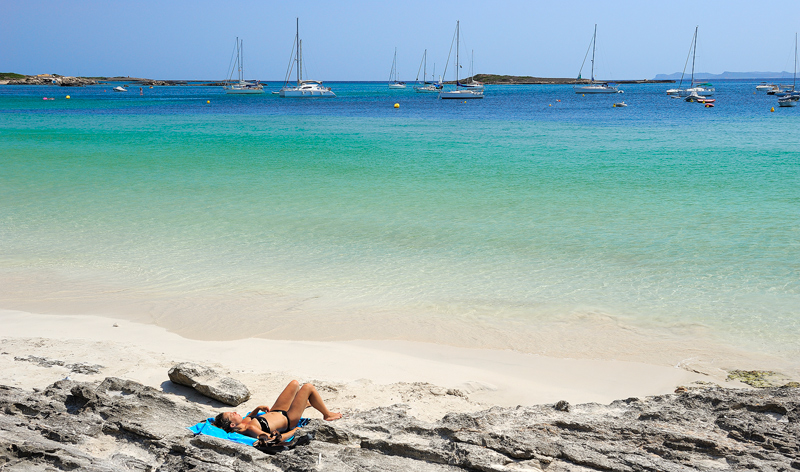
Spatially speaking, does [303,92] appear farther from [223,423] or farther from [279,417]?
[223,423]

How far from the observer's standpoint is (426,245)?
10.8 metres

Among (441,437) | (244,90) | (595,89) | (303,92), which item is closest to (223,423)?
→ (441,437)

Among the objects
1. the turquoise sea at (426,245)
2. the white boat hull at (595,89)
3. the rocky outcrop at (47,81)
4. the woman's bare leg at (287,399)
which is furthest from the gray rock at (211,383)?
the rocky outcrop at (47,81)

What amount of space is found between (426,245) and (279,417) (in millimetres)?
6570

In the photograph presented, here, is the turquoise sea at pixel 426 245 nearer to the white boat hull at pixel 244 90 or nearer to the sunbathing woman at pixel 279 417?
the sunbathing woman at pixel 279 417

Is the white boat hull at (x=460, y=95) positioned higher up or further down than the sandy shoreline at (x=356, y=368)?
higher up

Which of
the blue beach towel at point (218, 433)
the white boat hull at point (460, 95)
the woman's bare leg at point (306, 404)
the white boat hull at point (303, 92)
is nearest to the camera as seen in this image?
the blue beach towel at point (218, 433)

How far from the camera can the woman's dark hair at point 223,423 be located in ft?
14.1

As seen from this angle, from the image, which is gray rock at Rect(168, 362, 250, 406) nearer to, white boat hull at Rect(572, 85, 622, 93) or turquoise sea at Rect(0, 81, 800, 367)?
turquoise sea at Rect(0, 81, 800, 367)

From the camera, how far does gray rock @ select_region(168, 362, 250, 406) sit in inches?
198

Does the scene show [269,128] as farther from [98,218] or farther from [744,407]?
[744,407]

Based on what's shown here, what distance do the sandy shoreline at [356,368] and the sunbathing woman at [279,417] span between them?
38 centimetres

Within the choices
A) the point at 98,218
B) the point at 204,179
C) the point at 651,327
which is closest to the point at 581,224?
the point at 651,327

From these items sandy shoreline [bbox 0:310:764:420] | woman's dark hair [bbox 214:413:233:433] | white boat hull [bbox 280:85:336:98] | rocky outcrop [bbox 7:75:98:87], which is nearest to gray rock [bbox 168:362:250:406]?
sandy shoreline [bbox 0:310:764:420]
